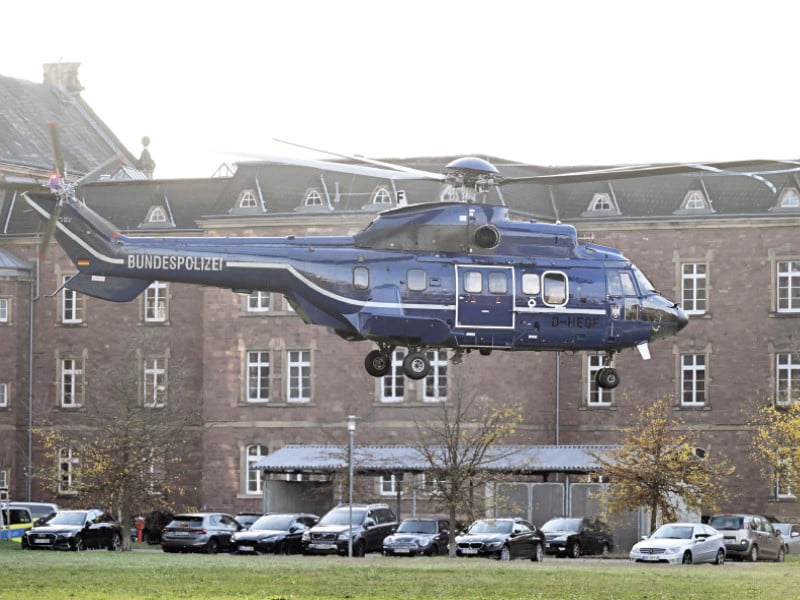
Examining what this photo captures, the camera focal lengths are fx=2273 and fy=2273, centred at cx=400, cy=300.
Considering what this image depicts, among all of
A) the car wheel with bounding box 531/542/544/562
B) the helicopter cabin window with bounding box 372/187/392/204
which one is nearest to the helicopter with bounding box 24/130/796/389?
the car wheel with bounding box 531/542/544/562

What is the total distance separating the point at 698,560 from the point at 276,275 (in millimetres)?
25264

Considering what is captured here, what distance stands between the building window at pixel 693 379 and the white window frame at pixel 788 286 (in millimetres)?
4054

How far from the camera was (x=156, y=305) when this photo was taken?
103250 mm

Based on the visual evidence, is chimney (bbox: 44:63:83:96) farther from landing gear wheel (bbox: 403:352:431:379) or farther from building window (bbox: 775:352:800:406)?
landing gear wheel (bbox: 403:352:431:379)

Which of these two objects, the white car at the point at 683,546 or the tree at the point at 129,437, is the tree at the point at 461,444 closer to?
the white car at the point at 683,546

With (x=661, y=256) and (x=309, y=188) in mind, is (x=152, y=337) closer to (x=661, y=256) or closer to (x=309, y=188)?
(x=309, y=188)

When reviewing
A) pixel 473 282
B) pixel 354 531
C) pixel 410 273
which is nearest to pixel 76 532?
pixel 354 531

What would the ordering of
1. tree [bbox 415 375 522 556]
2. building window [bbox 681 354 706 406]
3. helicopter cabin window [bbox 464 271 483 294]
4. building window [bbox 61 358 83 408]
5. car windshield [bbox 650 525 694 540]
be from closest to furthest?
helicopter cabin window [bbox 464 271 483 294], car windshield [bbox 650 525 694 540], tree [bbox 415 375 522 556], building window [bbox 681 354 706 406], building window [bbox 61 358 83 408]

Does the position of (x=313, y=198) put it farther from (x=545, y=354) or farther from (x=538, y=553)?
(x=538, y=553)

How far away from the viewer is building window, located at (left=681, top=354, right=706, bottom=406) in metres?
96.2

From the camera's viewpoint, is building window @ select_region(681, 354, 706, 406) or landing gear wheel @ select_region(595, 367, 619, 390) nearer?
landing gear wheel @ select_region(595, 367, 619, 390)

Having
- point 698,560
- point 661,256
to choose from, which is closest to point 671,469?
point 698,560

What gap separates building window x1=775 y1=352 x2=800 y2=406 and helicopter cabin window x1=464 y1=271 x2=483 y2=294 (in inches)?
1907

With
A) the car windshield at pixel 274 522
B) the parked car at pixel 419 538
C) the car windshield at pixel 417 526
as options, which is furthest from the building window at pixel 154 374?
the parked car at pixel 419 538
